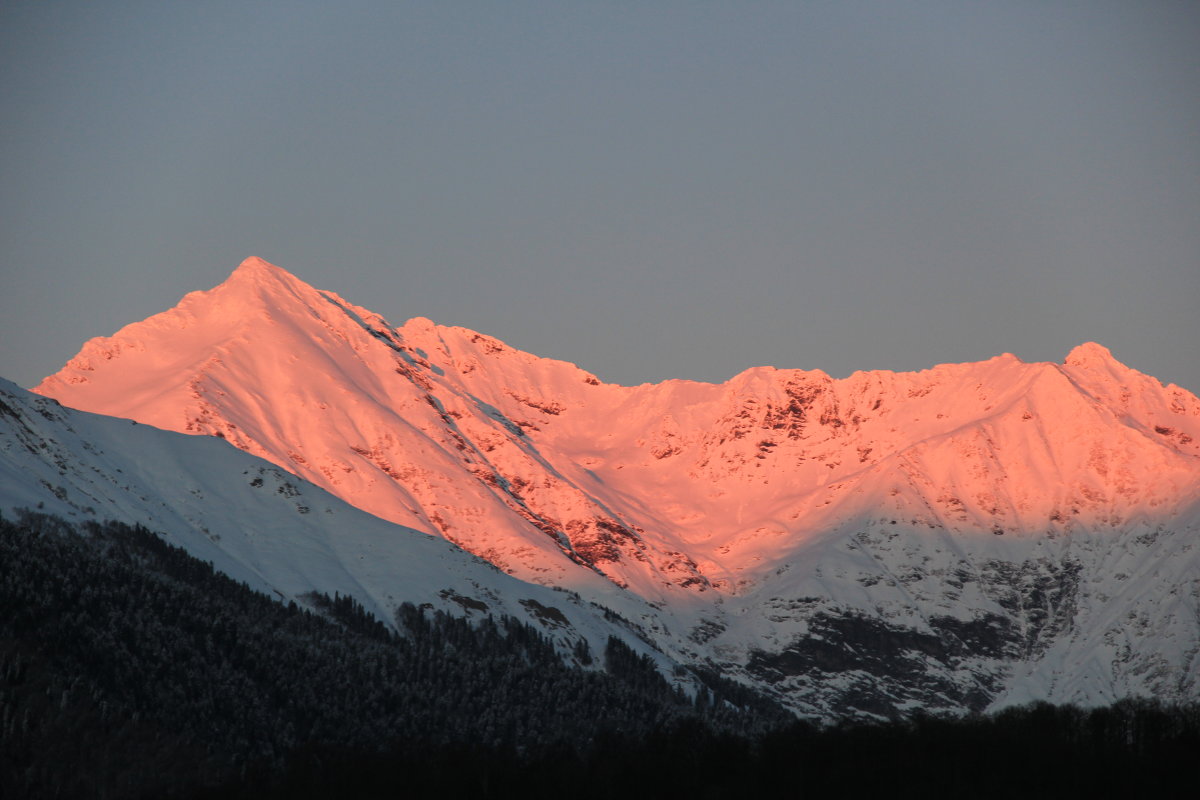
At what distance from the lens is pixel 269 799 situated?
19625 centimetres

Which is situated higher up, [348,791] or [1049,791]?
[1049,791]

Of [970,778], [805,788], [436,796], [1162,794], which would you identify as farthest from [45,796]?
[1162,794]

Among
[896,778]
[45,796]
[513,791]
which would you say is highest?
[896,778]

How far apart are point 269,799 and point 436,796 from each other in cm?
2095

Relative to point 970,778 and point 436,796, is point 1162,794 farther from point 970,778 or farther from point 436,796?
point 436,796

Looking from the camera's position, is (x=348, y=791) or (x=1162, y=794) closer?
(x=1162, y=794)

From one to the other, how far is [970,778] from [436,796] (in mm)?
66100

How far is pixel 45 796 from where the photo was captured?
197m

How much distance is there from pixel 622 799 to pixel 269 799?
143ft

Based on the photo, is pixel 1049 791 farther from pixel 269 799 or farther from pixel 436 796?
pixel 269 799

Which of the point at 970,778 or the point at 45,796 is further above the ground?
the point at 970,778

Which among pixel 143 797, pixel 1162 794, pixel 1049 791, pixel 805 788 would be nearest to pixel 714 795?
pixel 805 788

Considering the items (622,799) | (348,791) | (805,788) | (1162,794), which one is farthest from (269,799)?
(1162,794)

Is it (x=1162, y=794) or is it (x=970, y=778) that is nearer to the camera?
(x=1162, y=794)
